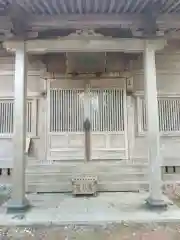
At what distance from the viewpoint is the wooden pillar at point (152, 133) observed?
5.12 m

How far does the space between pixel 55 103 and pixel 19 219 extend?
3740mm

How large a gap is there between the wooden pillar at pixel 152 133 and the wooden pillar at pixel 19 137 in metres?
2.20

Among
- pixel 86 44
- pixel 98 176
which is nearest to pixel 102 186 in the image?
pixel 98 176

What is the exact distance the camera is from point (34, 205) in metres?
5.44

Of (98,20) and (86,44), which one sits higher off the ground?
(98,20)

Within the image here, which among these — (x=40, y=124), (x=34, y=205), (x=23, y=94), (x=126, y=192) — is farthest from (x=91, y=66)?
(x=34, y=205)

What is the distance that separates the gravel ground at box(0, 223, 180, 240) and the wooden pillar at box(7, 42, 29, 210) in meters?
0.74

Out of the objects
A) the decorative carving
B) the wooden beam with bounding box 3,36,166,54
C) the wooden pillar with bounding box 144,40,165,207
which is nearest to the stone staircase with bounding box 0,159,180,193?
the wooden pillar with bounding box 144,40,165,207

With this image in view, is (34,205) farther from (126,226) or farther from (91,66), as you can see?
(91,66)

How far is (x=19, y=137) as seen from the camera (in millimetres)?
5156

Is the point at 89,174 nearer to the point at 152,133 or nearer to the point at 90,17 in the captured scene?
the point at 152,133

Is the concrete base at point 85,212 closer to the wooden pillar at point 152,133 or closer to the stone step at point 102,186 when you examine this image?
the wooden pillar at point 152,133

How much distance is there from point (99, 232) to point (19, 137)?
2.11m

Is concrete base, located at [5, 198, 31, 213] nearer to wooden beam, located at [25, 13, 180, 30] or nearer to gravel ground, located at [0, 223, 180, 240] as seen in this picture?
gravel ground, located at [0, 223, 180, 240]
